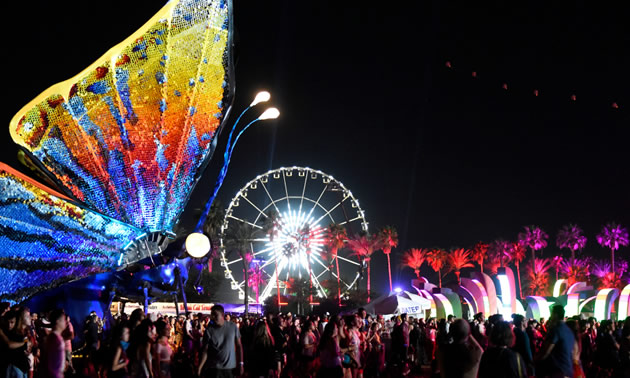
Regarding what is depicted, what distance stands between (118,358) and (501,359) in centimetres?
418

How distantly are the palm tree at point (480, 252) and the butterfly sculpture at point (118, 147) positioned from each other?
85742 millimetres

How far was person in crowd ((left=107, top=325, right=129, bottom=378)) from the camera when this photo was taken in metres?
6.98

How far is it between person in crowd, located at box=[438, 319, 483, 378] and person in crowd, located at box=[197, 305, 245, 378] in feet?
8.84

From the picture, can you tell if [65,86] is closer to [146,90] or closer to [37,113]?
[37,113]

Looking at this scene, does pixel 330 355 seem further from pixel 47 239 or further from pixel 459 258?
pixel 459 258

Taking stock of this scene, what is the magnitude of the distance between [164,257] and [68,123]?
3.42m

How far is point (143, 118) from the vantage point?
13.1 meters

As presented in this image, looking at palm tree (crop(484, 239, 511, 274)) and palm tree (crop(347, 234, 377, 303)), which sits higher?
palm tree (crop(484, 239, 511, 274))

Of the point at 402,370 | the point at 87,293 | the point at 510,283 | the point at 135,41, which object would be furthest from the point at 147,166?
the point at 510,283

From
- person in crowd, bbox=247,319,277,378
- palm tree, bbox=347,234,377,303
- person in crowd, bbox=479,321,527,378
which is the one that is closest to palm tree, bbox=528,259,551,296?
palm tree, bbox=347,234,377,303

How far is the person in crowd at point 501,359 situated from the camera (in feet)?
16.6

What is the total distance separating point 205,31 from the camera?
508 inches

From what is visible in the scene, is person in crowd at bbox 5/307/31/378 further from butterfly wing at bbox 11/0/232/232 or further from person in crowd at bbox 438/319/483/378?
butterfly wing at bbox 11/0/232/232

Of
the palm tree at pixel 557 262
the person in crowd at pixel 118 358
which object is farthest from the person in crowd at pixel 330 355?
the palm tree at pixel 557 262
